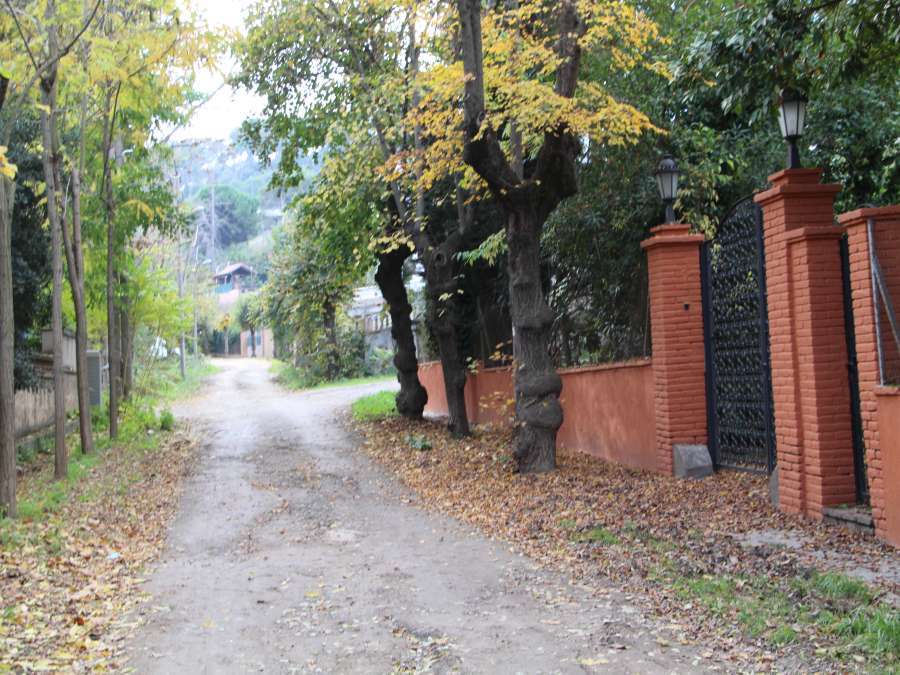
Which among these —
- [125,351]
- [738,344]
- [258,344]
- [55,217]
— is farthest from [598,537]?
[258,344]

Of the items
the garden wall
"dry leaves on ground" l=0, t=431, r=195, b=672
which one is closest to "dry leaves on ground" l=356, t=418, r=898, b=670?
the garden wall

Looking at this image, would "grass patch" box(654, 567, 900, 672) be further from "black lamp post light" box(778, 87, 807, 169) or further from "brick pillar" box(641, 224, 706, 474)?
"brick pillar" box(641, 224, 706, 474)

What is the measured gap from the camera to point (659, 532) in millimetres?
8727

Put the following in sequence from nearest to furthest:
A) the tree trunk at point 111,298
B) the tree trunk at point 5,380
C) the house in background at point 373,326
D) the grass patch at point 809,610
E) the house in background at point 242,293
→ the grass patch at point 809,610 < the tree trunk at point 5,380 < the tree trunk at point 111,298 < the house in background at point 373,326 < the house in background at point 242,293

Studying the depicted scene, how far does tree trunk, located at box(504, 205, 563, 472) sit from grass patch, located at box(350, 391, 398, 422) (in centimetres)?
975

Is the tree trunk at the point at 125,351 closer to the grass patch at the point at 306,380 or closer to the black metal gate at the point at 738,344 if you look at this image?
the grass patch at the point at 306,380

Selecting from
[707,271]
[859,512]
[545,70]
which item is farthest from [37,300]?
[859,512]

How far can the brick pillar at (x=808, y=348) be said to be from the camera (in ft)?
28.4

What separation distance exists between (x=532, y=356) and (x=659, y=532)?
4.35 metres

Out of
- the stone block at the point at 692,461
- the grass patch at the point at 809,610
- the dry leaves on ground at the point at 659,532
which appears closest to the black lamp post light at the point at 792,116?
the dry leaves on ground at the point at 659,532

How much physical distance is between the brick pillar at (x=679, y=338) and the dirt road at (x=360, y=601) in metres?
3.02

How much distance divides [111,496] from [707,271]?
329 inches

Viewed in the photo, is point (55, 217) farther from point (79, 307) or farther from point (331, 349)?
point (331, 349)

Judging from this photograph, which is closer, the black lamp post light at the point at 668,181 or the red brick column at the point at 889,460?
the red brick column at the point at 889,460
